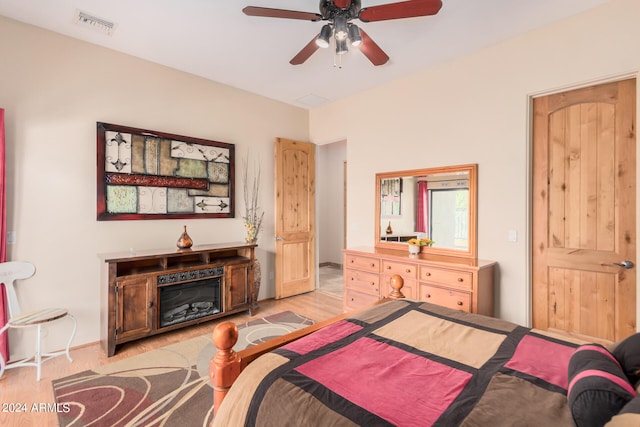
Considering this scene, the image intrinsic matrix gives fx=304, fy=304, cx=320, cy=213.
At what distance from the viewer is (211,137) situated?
12.8 feet

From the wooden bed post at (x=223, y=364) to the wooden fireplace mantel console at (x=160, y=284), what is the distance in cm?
204

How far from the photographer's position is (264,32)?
277 centimetres

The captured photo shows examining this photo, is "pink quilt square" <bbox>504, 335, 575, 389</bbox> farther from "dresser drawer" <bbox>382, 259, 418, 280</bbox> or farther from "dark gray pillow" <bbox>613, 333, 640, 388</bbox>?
"dresser drawer" <bbox>382, 259, 418, 280</bbox>

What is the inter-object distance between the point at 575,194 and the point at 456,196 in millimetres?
1004

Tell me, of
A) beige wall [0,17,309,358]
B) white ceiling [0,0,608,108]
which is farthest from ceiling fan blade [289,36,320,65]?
beige wall [0,17,309,358]

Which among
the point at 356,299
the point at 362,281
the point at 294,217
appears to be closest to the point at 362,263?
the point at 362,281

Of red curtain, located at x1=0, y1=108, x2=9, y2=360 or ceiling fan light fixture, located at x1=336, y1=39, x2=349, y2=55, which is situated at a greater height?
ceiling fan light fixture, located at x1=336, y1=39, x2=349, y2=55

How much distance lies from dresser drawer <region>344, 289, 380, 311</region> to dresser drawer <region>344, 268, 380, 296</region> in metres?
0.05

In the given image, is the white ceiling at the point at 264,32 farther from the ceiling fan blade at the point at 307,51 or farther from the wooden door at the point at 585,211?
the wooden door at the point at 585,211

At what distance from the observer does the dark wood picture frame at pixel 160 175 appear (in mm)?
3117

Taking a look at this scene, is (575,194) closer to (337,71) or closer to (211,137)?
(337,71)

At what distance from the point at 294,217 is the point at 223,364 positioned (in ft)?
11.4

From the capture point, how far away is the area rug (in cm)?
194

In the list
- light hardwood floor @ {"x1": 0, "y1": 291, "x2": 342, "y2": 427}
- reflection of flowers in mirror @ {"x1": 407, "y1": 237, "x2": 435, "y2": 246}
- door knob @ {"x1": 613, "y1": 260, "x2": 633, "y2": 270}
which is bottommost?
light hardwood floor @ {"x1": 0, "y1": 291, "x2": 342, "y2": 427}
